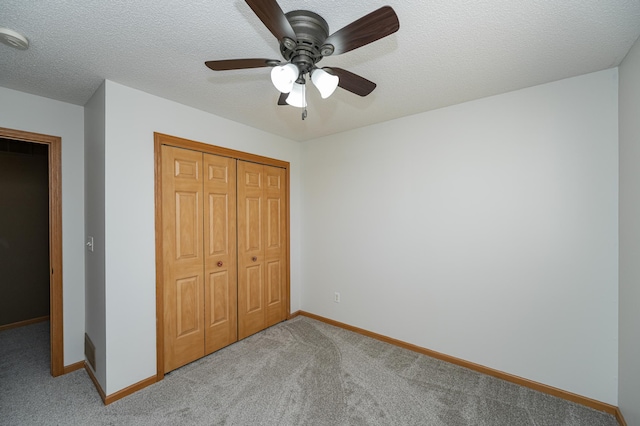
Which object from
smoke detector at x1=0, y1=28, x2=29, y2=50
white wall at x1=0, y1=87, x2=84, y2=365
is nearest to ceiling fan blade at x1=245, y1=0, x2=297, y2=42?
smoke detector at x1=0, y1=28, x2=29, y2=50

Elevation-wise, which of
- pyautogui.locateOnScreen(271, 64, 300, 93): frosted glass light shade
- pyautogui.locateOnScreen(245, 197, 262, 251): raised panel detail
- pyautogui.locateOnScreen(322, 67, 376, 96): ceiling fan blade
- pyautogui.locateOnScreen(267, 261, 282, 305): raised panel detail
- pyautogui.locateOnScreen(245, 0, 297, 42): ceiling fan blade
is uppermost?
pyautogui.locateOnScreen(245, 0, 297, 42): ceiling fan blade

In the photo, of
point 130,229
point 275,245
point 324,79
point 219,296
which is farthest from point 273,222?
point 324,79

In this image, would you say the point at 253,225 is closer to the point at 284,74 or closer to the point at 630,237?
the point at 284,74

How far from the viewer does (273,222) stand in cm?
348

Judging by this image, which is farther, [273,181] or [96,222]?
[273,181]

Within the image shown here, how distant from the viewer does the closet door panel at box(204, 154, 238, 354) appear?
2.73 meters

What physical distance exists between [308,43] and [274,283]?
2.88m

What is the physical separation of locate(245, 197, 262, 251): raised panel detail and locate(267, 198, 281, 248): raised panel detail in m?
0.15

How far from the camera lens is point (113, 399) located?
6.75 feet

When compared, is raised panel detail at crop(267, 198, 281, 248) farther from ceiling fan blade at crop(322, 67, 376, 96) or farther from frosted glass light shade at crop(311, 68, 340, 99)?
frosted glass light shade at crop(311, 68, 340, 99)

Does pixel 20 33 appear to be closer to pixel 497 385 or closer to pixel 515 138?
pixel 515 138

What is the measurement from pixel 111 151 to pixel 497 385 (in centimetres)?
372

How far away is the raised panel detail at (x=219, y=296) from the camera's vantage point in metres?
2.78

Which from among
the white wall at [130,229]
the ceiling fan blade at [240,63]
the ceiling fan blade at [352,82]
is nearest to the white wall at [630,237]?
the ceiling fan blade at [352,82]
